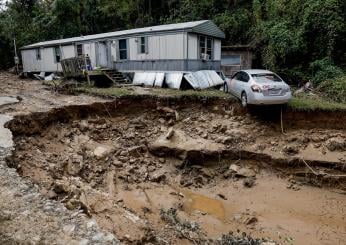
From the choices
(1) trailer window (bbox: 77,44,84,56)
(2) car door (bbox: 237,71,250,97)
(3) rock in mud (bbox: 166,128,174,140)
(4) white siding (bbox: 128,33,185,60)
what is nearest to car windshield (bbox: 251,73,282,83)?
(2) car door (bbox: 237,71,250,97)

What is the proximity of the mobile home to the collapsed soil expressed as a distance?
4672 mm

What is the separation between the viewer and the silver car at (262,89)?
12.2 metres

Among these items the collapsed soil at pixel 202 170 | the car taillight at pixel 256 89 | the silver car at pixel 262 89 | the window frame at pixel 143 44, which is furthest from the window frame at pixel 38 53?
the car taillight at pixel 256 89

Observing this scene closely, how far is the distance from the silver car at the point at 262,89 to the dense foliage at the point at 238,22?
21.2 feet

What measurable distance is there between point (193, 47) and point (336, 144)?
31.0 feet

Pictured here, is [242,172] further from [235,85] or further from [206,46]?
[206,46]

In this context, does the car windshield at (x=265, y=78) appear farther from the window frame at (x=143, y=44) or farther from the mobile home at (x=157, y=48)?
the window frame at (x=143, y=44)

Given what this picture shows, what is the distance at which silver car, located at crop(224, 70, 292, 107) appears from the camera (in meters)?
12.2

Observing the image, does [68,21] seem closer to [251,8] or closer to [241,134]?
[251,8]

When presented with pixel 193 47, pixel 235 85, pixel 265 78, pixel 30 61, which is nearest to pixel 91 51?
pixel 193 47

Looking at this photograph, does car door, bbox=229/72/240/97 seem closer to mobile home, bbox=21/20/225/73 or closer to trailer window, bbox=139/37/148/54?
mobile home, bbox=21/20/225/73

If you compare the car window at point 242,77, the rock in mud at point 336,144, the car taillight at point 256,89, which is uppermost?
the car window at point 242,77

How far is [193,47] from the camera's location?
1755 centimetres

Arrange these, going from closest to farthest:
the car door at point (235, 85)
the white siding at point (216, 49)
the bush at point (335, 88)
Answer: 1. the car door at point (235, 85)
2. the bush at point (335, 88)
3. the white siding at point (216, 49)
